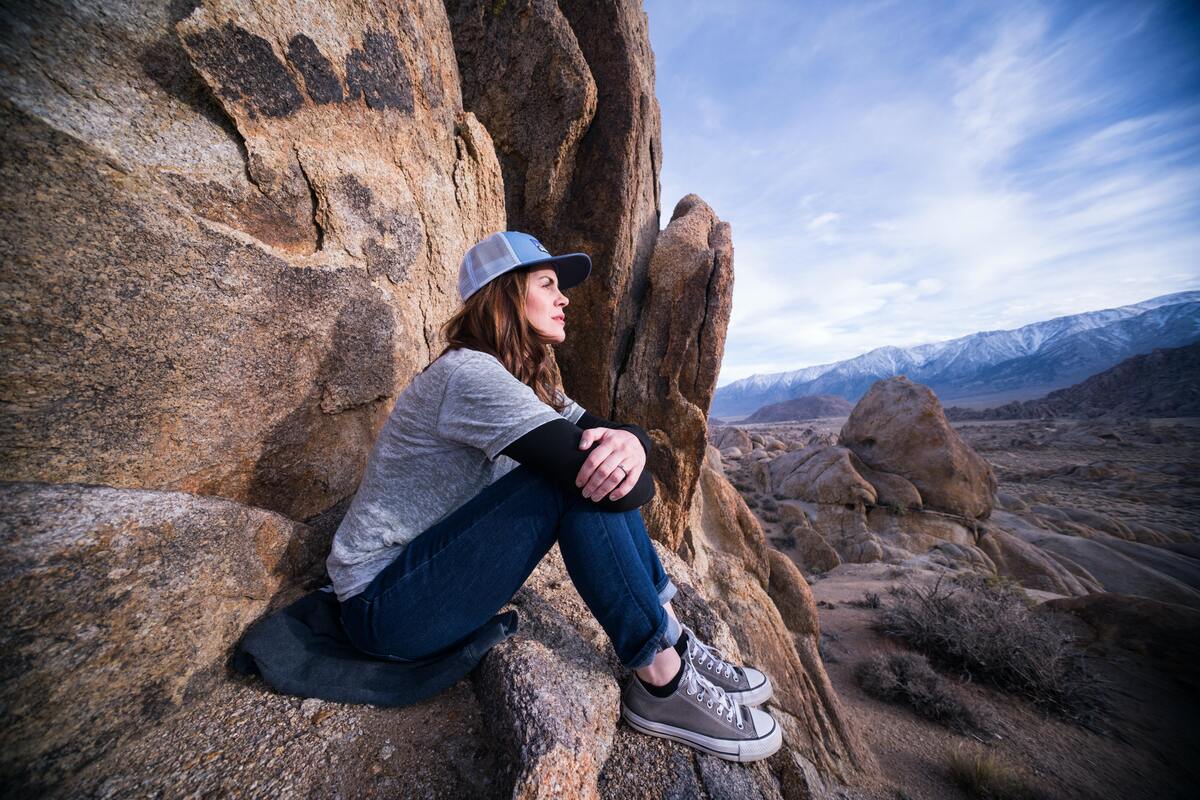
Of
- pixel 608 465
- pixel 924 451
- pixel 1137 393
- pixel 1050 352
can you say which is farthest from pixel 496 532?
pixel 1050 352

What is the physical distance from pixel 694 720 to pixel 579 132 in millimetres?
4913

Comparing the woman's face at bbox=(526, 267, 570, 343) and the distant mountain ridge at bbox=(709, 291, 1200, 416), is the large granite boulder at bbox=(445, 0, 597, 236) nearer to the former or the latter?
the woman's face at bbox=(526, 267, 570, 343)

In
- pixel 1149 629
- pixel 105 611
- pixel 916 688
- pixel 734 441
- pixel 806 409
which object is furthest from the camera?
pixel 806 409

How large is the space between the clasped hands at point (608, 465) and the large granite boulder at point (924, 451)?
16578 millimetres

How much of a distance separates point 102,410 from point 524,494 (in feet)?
5.37

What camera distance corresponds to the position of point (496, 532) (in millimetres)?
1701

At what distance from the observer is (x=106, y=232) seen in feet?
5.04

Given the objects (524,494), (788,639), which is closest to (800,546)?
(788,639)

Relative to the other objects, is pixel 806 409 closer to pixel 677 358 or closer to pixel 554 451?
pixel 677 358

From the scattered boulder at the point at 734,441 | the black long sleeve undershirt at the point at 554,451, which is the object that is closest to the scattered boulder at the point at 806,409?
the scattered boulder at the point at 734,441

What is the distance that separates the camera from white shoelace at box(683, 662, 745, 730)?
193 centimetres

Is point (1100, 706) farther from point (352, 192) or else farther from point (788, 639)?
point (352, 192)

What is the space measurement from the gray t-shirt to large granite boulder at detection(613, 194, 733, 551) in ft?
10.4

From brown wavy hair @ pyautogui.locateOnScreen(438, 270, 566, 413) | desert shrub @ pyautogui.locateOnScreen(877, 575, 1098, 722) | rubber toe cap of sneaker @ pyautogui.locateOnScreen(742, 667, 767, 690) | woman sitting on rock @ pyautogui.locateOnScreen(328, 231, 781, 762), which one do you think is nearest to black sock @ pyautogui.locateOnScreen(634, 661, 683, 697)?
woman sitting on rock @ pyautogui.locateOnScreen(328, 231, 781, 762)
